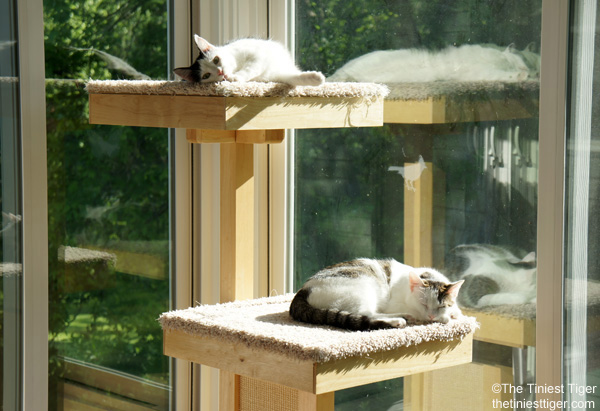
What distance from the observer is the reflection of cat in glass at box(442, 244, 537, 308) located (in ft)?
6.01

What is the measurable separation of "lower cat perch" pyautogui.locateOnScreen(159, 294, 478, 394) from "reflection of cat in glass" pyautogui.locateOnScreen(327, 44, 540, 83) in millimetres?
599

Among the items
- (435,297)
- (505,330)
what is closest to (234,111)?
(435,297)

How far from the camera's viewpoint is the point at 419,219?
80.1 inches

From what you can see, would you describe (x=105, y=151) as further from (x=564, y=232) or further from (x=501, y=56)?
(x=564, y=232)

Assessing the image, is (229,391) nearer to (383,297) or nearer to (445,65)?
(383,297)

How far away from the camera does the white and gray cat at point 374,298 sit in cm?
166

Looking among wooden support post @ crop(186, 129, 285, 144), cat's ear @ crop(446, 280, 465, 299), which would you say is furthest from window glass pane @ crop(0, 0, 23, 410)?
cat's ear @ crop(446, 280, 465, 299)

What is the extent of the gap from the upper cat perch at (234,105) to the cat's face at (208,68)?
2 cm

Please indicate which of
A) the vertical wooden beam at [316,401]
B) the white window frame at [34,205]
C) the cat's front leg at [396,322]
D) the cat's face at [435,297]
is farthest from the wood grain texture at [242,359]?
the white window frame at [34,205]

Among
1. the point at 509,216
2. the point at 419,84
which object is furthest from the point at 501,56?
the point at 509,216

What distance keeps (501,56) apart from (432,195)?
1.30 feet

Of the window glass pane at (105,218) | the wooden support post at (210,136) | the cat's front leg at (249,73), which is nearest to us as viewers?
the cat's front leg at (249,73)

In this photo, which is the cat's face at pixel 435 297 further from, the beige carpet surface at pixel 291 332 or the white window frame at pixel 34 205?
the white window frame at pixel 34 205

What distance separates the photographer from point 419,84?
2010 mm
